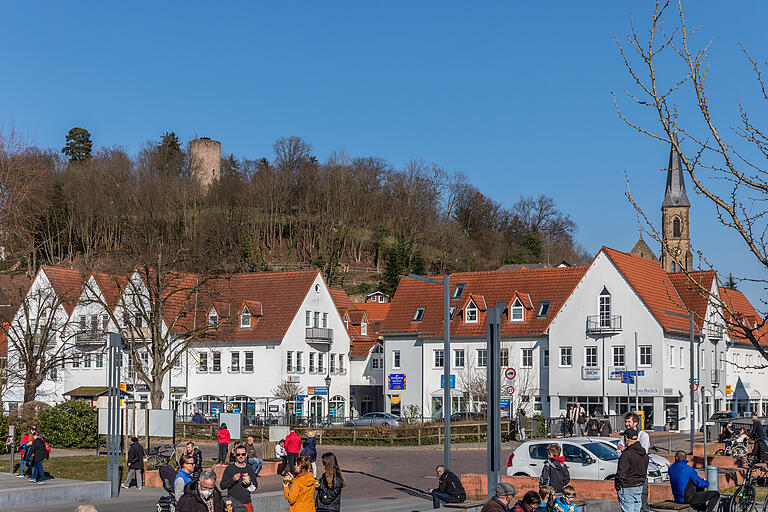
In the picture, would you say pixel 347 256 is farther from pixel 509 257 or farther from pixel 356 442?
pixel 356 442

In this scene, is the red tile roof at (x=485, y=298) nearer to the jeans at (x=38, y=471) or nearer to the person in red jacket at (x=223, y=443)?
the person in red jacket at (x=223, y=443)

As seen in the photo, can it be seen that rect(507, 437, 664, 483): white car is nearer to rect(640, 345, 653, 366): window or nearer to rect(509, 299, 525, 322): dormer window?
rect(640, 345, 653, 366): window

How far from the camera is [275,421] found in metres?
59.0

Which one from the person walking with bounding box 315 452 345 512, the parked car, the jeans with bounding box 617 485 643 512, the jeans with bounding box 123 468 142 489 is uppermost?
the person walking with bounding box 315 452 345 512

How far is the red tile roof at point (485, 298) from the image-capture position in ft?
221

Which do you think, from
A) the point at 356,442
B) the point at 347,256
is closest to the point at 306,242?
the point at 347,256

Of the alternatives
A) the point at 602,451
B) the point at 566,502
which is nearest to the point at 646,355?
the point at 602,451

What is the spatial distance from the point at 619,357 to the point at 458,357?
1163cm

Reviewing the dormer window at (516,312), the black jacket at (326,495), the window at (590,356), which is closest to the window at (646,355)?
the window at (590,356)

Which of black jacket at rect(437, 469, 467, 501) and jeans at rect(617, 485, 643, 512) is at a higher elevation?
jeans at rect(617, 485, 643, 512)

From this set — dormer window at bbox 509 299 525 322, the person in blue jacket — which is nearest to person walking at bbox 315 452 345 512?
the person in blue jacket

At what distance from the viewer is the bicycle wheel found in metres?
18.0

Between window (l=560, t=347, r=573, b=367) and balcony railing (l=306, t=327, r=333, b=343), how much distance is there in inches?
710

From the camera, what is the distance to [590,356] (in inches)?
2475
